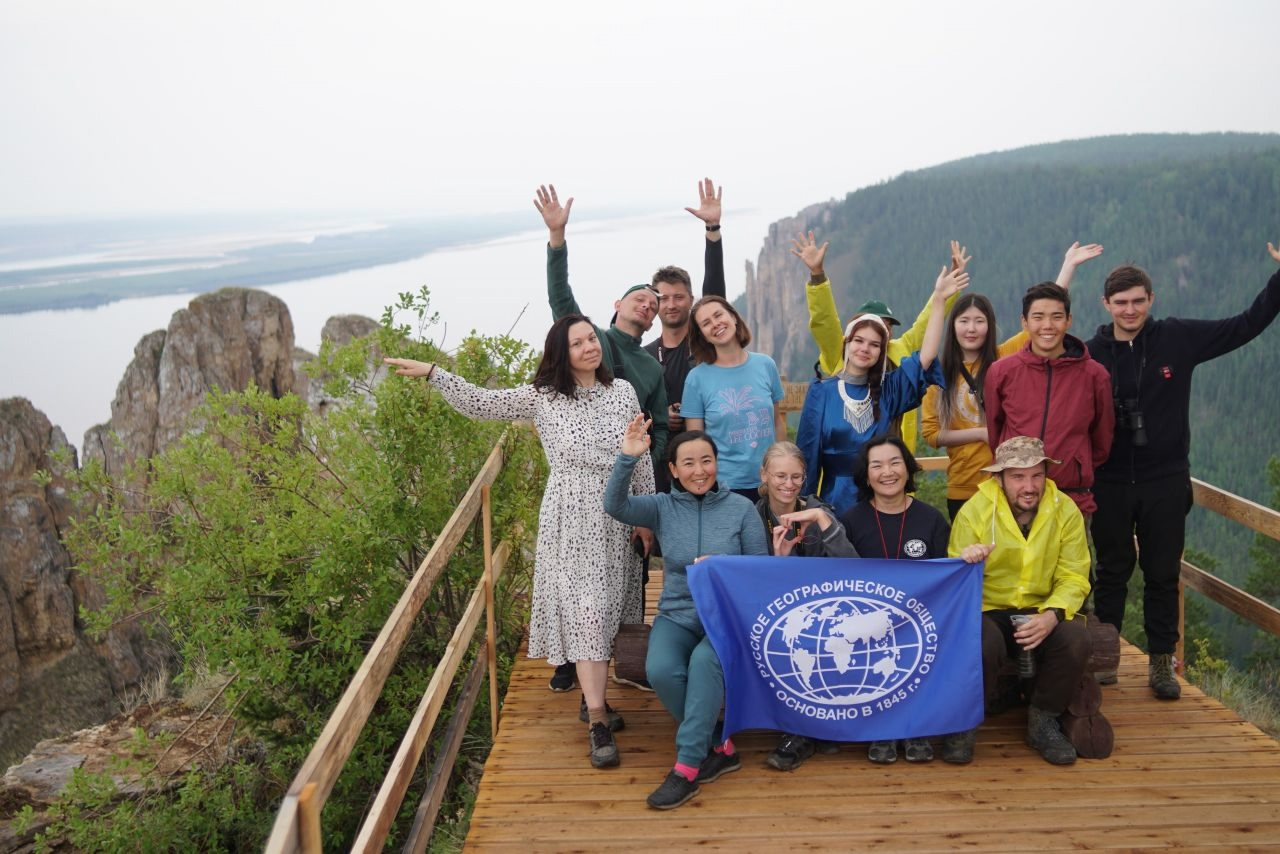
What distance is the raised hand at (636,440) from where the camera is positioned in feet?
13.9

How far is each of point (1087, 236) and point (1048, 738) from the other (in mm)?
100805

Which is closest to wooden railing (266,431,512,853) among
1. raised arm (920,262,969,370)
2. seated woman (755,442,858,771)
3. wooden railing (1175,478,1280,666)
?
seated woman (755,442,858,771)

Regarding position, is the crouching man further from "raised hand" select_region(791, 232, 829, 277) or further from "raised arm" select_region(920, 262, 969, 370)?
"raised hand" select_region(791, 232, 829, 277)

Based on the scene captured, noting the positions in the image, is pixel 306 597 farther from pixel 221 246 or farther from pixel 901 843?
pixel 221 246

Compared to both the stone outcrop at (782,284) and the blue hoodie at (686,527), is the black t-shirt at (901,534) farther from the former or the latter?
the stone outcrop at (782,284)

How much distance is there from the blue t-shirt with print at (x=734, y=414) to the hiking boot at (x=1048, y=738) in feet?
5.25

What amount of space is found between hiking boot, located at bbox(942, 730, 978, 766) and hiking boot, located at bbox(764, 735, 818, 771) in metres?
0.57

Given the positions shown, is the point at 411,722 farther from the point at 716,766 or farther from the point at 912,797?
the point at 912,797

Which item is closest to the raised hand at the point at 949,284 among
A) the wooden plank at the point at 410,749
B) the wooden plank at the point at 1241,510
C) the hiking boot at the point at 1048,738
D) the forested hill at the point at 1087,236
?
the wooden plank at the point at 1241,510

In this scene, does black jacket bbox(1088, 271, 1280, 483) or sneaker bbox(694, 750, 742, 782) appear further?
black jacket bbox(1088, 271, 1280, 483)

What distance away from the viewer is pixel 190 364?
66.9 feet

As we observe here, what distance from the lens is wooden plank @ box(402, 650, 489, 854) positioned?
12.6 ft

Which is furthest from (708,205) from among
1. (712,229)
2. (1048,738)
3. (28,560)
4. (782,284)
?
(782,284)

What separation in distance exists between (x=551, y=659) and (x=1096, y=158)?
414ft
